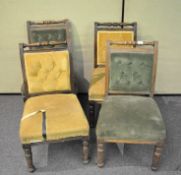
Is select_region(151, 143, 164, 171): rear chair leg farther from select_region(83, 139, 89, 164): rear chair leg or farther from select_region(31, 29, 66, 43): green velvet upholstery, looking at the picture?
select_region(31, 29, 66, 43): green velvet upholstery

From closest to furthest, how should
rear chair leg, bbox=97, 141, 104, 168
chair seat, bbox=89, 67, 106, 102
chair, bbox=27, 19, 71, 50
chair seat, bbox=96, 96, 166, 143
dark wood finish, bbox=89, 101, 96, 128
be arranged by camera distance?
chair seat, bbox=96, 96, 166, 143 → rear chair leg, bbox=97, 141, 104, 168 → chair seat, bbox=89, 67, 106, 102 → dark wood finish, bbox=89, 101, 96, 128 → chair, bbox=27, 19, 71, 50

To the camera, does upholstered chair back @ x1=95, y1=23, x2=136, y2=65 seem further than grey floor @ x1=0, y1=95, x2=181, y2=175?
Yes

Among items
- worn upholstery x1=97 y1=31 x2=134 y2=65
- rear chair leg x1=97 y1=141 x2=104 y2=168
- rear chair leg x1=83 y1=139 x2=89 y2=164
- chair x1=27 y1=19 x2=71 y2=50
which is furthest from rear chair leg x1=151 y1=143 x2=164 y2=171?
chair x1=27 y1=19 x2=71 y2=50

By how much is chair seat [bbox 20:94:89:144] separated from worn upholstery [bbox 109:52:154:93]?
0.39 metres

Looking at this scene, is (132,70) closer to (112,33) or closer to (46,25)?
(112,33)

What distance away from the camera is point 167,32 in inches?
107

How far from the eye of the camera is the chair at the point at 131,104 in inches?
75.1

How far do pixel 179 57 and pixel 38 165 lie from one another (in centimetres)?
180

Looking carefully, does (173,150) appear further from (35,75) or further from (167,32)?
(35,75)

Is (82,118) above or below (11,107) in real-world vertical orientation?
above

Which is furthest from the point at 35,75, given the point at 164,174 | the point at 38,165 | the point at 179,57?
the point at 179,57

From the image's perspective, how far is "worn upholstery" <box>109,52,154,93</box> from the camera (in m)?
2.11

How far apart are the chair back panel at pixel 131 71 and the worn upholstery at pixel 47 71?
15.0 inches

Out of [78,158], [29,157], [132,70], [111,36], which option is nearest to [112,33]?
[111,36]
